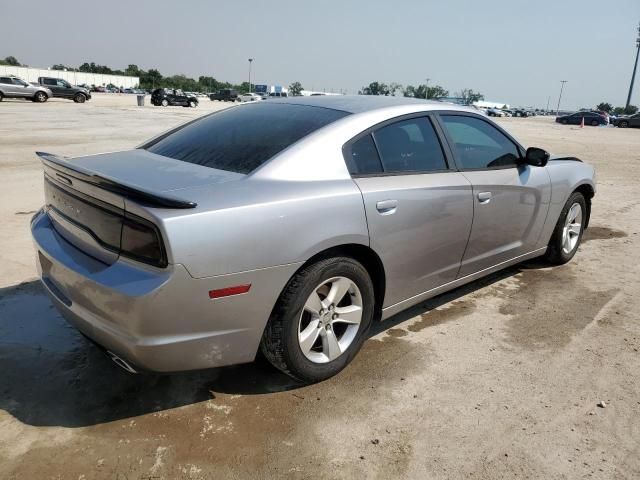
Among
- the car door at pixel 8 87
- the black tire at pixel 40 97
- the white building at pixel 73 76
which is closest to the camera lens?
the car door at pixel 8 87

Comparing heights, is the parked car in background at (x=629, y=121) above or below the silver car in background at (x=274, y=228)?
above

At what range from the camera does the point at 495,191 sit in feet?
12.4

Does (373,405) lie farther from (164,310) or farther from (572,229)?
(572,229)

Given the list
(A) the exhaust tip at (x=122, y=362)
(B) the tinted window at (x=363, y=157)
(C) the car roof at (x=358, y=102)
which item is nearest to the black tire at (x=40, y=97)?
(C) the car roof at (x=358, y=102)

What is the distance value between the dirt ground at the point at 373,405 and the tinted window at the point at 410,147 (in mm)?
1152

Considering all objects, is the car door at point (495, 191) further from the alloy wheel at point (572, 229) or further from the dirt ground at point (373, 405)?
the alloy wheel at point (572, 229)

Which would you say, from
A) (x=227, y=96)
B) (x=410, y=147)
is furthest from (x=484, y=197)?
(x=227, y=96)

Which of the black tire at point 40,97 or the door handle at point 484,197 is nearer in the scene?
the door handle at point 484,197

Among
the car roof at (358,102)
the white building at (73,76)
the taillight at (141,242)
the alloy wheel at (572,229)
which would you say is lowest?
the alloy wheel at (572,229)

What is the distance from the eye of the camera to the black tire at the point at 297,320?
101 inches

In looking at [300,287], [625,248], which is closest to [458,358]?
[300,287]

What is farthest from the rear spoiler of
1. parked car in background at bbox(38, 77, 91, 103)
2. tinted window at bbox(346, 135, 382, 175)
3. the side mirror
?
parked car in background at bbox(38, 77, 91, 103)

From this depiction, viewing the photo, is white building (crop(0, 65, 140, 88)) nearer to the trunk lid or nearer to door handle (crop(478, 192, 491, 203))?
the trunk lid

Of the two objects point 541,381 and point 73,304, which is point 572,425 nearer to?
point 541,381
